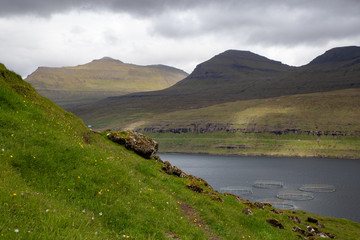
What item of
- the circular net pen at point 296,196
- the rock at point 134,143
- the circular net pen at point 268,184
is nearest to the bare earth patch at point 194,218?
the rock at point 134,143

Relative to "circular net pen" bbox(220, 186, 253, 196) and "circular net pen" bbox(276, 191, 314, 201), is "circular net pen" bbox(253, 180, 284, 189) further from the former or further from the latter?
"circular net pen" bbox(276, 191, 314, 201)

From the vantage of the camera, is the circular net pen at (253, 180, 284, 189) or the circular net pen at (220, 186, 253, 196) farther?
the circular net pen at (253, 180, 284, 189)

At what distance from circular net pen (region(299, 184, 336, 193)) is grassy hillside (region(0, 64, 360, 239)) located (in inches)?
6108

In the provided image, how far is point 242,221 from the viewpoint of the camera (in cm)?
2338

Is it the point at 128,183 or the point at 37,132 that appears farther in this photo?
the point at 37,132

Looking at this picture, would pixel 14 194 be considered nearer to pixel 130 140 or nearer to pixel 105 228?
pixel 105 228

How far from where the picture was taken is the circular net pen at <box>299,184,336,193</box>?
160137 mm

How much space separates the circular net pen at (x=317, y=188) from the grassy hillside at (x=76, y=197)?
15515cm

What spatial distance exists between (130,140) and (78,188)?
16.6m

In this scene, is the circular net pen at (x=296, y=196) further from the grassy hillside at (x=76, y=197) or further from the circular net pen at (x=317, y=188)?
the grassy hillside at (x=76, y=197)

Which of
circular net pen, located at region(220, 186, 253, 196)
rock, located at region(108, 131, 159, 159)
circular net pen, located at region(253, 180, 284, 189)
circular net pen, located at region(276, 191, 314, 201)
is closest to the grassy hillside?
rock, located at region(108, 131, 159, 159)

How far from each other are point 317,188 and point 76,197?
174861mm

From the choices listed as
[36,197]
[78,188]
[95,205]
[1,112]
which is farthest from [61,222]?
[1,112]

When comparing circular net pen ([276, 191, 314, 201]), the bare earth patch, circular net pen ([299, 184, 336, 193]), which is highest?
the bare earth patch
